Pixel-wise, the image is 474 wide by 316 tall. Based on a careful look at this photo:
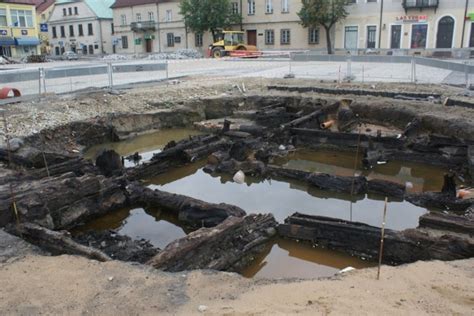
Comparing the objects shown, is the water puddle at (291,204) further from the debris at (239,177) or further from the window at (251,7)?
the window at (251,7)

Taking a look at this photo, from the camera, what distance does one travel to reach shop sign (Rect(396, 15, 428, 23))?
126 feet

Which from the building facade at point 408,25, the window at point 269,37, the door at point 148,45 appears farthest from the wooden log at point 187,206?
the door at point 148,45

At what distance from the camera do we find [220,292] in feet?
14.9

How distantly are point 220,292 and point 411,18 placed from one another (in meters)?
40.2

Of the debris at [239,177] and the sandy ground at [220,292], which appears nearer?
the sandy ground at [220,292]

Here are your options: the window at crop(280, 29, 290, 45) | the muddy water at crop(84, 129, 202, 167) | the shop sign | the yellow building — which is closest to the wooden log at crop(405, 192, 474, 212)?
the muddy water at crop(84, 129, 202, 167)

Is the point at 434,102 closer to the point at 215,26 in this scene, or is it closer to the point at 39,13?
the point at 215,26

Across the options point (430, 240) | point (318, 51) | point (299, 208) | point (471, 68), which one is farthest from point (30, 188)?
point (318, 51)

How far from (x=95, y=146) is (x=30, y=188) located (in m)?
6.56

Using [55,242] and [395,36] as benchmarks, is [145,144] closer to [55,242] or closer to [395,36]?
[55,242]

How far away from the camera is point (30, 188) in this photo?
25.1 ft

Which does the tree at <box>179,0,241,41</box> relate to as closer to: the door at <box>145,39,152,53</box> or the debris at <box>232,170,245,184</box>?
the door at <box>145,39,152,53</box>

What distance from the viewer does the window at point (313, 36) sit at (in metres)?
44.8

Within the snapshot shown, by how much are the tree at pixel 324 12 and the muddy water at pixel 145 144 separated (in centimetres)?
2963
